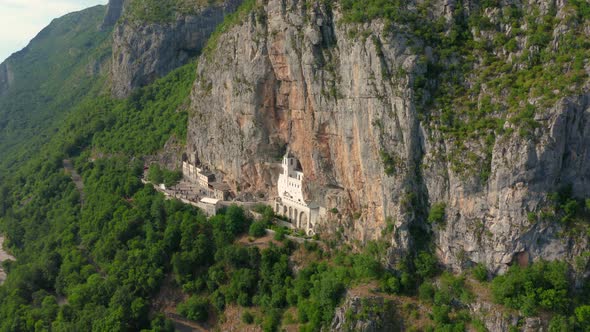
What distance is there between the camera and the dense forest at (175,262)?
49.1 metres

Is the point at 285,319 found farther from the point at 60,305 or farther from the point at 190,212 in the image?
the point at 60,305

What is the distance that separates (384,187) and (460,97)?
10.5m

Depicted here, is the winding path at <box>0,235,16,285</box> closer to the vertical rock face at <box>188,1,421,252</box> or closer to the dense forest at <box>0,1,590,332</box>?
the dense forest at <box>0,1,590,332</box>

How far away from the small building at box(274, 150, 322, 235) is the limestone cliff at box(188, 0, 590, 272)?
1.28 metres

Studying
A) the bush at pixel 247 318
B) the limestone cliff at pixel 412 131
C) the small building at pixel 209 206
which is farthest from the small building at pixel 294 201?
the bush at pixel 247 318

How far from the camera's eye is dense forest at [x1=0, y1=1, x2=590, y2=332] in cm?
4909

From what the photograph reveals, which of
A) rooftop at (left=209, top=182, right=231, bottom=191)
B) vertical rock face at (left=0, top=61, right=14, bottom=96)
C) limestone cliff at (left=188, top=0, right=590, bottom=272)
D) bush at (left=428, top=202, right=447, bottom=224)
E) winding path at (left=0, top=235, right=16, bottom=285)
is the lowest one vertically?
winding path at (left=0, top=235, right=16, bottom=285)

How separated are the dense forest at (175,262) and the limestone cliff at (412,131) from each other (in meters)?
1.54

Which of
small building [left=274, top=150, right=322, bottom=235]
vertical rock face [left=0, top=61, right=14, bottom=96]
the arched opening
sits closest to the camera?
small building [left=274, top=150, right=322, bottom=235]

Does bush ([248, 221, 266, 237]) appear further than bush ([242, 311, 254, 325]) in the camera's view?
Yes

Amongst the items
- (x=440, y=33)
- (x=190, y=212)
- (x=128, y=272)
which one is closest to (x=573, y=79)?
(x=440, y=33)

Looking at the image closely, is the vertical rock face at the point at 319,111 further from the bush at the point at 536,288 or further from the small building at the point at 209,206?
the bush at the point at 536,288

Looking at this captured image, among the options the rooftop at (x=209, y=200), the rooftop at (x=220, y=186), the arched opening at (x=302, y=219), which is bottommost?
the arched opening at (x=302, y=219)

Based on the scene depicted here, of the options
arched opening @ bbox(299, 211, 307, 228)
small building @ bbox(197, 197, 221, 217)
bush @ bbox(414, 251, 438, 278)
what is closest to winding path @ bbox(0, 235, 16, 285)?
small building @ bbox(197, 197, 221, 217)
